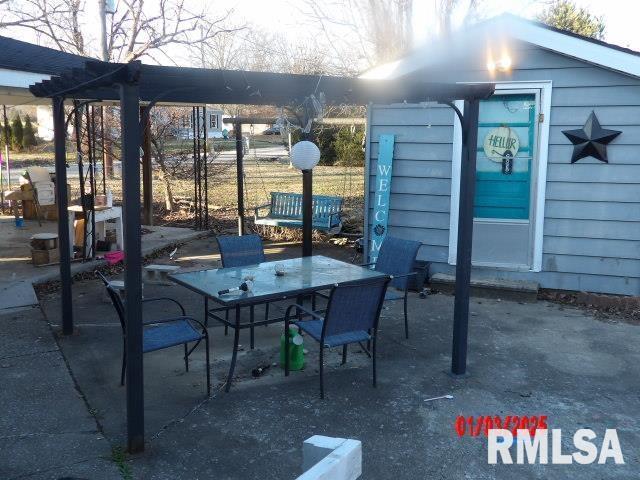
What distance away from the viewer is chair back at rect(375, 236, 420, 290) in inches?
224

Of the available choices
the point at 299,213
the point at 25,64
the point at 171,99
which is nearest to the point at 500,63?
the point at 171,99

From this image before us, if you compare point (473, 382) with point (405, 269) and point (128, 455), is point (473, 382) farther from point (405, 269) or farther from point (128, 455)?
point (128, 455)

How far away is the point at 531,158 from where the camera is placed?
6957mm

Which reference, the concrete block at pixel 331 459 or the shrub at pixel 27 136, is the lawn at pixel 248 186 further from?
the concrete block at pixel 331 459

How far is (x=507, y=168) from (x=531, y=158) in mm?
287

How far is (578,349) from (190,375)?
3333 millimetres

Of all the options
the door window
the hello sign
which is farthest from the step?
the hello sign

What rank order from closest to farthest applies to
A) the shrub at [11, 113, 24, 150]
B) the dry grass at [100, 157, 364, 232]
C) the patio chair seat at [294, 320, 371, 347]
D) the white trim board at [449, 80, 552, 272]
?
the patio chair seat at [294, 320, 371, 347] → the white trim board at [449, 80, 552, 272] → the dry grass at [100, 157, 364, 232] → the shrub at [11, 113, 24, 150]

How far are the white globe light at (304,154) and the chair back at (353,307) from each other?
2.13m

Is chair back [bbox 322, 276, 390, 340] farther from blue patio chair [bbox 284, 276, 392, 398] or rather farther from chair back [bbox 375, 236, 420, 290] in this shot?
chair back [bbox 375, 236, 420, 290]

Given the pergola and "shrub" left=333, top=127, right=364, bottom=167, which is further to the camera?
"shrub" left=333, top=127, right=364, bottom=167

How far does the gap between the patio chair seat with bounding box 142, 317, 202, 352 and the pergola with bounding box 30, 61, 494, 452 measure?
23.7 inches

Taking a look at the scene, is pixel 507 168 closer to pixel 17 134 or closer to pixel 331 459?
pixel 331 459

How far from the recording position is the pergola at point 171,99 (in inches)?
130
